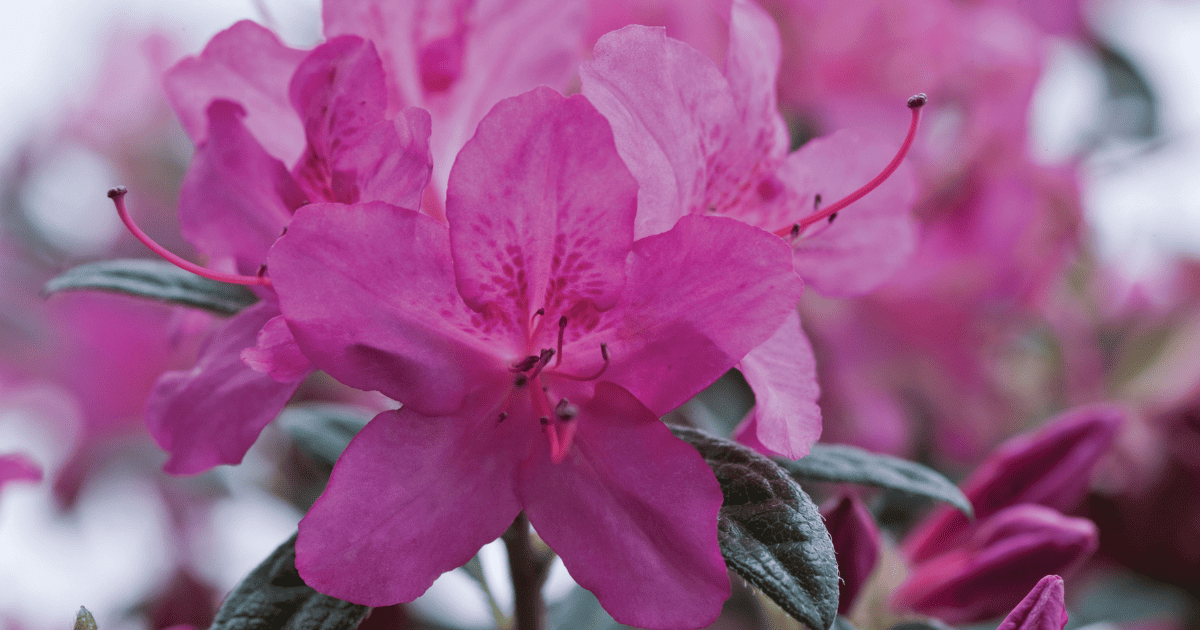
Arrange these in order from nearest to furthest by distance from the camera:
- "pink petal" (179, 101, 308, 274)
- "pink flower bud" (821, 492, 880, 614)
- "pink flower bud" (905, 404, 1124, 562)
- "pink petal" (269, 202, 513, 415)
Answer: "pink petal" (269, 202, 513, 415) → "pink petal" (179, 101, 308, 274) → "pink flower bud" (821, 492, 880, 614) → "pink flower bud" (905, 404, 1124, 562)

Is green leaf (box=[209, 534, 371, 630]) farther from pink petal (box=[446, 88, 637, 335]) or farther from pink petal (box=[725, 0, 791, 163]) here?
pink petal (box=[725, 0, 791, 163])

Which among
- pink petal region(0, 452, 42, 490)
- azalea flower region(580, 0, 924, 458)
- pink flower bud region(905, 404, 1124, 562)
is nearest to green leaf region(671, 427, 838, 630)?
azalea flower region(580, 0, 924, 458)

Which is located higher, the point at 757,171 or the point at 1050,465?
the point at 757,171

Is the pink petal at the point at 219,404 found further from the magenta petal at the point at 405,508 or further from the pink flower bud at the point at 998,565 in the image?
the pink flower bud at the point at 998,565

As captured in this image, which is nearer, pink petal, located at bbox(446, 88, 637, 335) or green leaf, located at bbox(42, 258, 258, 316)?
pink petal, located at bbox(446, 88, 637, 335)

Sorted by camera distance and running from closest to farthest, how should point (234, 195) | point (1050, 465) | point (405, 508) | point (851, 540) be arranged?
point (405, 508) → point (234, 195) → point (851, 540) → point (1050, 465)

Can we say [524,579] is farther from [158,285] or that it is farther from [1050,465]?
[1050,465]

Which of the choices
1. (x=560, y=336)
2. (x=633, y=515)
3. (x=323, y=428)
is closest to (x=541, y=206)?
(x=560, y=336)

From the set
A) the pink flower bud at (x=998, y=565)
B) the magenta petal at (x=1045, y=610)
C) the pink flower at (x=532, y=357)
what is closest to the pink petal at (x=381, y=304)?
the pink flower at (x=532, y=357)
